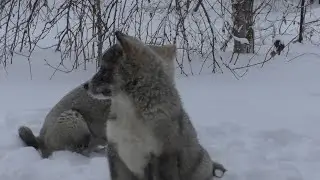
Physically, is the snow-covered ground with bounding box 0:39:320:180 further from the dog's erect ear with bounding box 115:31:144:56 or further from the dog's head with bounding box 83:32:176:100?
the dog's erect ear with bounding box 115:31:144:56

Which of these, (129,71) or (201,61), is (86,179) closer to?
(129,71)

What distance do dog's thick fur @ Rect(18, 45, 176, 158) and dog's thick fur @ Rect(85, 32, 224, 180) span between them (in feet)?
5.06

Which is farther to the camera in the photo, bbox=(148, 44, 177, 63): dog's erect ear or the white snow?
the white snow

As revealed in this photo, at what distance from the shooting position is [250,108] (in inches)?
280

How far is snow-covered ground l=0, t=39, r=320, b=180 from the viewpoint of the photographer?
5.24m

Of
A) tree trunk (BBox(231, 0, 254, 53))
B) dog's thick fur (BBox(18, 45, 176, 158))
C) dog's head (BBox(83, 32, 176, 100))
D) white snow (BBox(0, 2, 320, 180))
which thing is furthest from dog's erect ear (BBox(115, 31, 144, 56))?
tree trunk (BBox(231, 0, 254, 53))

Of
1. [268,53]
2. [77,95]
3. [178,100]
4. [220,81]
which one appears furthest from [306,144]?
[268,53]

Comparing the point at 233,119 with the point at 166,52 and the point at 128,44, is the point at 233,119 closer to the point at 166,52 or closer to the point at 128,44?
the point at 166,52

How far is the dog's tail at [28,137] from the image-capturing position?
585cm

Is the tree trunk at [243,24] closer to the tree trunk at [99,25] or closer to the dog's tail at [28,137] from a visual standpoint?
the tree trunk at [99,25]

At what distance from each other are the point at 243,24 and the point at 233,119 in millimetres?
3696

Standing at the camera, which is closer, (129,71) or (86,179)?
(129,71)

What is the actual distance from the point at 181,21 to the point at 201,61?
94cm

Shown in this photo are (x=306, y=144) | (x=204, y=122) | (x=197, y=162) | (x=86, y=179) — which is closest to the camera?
(x=197, y=162)
